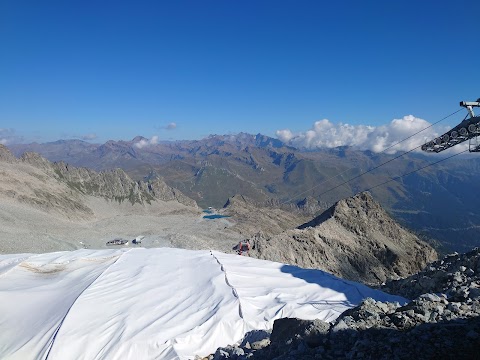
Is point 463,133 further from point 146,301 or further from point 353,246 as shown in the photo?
point 353,246

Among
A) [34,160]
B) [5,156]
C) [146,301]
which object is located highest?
[5,156]

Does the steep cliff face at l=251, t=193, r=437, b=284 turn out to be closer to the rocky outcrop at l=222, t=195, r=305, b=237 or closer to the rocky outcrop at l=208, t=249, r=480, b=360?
A: the rocky outcrop at l=208, t=249, r=480, b=360

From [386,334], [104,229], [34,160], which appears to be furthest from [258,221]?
[386,334]

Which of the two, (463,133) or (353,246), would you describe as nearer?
(463,133)

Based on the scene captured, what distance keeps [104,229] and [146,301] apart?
95.0 meters

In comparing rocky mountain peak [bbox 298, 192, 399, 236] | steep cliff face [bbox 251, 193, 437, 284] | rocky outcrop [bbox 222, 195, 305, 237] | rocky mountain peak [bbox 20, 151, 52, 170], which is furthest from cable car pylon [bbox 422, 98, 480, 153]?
rocky mountain peak [bbox 20, 151, 52, 170]

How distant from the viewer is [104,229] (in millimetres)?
105438

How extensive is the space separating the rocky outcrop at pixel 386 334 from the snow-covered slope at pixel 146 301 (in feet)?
9.32

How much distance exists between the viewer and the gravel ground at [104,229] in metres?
65.4

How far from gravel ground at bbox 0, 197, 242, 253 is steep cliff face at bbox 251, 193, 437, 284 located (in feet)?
56.7

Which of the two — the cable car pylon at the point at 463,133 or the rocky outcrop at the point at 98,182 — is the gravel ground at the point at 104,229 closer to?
the rocky outcrop at the point at 98,182

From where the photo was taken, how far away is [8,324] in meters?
15.8

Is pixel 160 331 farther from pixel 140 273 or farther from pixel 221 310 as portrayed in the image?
pixel 140 273

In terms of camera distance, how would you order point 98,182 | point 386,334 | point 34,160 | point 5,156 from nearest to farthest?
point 386,334
point 5,156
point 34,160
point 98,182
